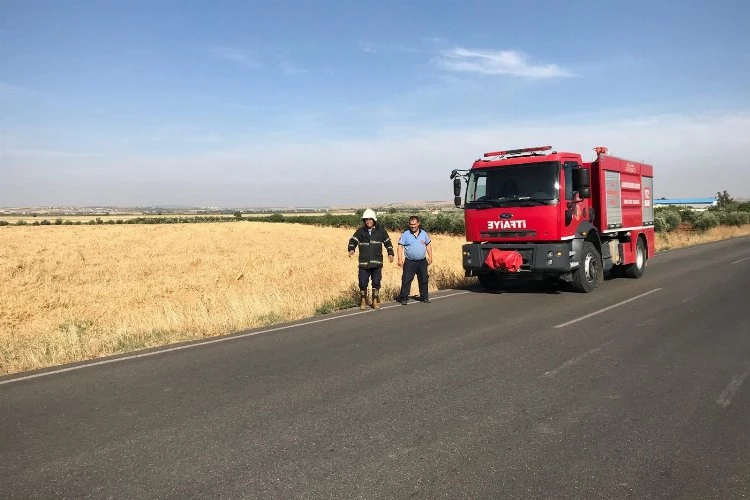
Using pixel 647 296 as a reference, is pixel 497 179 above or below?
above

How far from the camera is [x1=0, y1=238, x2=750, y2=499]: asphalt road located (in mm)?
3615

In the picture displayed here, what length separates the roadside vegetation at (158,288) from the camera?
9070 millimetres

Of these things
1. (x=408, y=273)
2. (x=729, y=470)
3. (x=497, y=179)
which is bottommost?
(x=729, y=470)

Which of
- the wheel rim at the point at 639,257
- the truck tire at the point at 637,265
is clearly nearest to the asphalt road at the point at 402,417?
the truck tire at the point at 637,265

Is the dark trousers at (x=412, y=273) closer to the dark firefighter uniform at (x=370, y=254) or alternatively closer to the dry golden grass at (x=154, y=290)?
the dark firefighter uniform at (x=370, y=254)

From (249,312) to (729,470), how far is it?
8.17 m

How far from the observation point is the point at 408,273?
1148cm

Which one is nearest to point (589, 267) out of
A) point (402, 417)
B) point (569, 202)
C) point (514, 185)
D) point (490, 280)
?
point (569, 202)

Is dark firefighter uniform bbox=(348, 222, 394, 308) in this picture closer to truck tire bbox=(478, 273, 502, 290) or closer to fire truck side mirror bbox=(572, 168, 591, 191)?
truck tire bbox=(478, 273, 502, 290)

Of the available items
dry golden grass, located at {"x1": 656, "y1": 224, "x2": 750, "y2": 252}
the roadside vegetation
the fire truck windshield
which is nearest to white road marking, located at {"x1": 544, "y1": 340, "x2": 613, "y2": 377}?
the fire truck windshield

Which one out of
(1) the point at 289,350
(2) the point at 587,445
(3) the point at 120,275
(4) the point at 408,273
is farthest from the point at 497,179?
(3) the point at 120,275

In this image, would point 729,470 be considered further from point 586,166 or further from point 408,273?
point 586,166

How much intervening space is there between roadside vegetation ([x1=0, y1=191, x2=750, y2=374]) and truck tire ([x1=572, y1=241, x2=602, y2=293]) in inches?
132

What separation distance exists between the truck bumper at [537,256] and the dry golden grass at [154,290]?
85.1 inches
